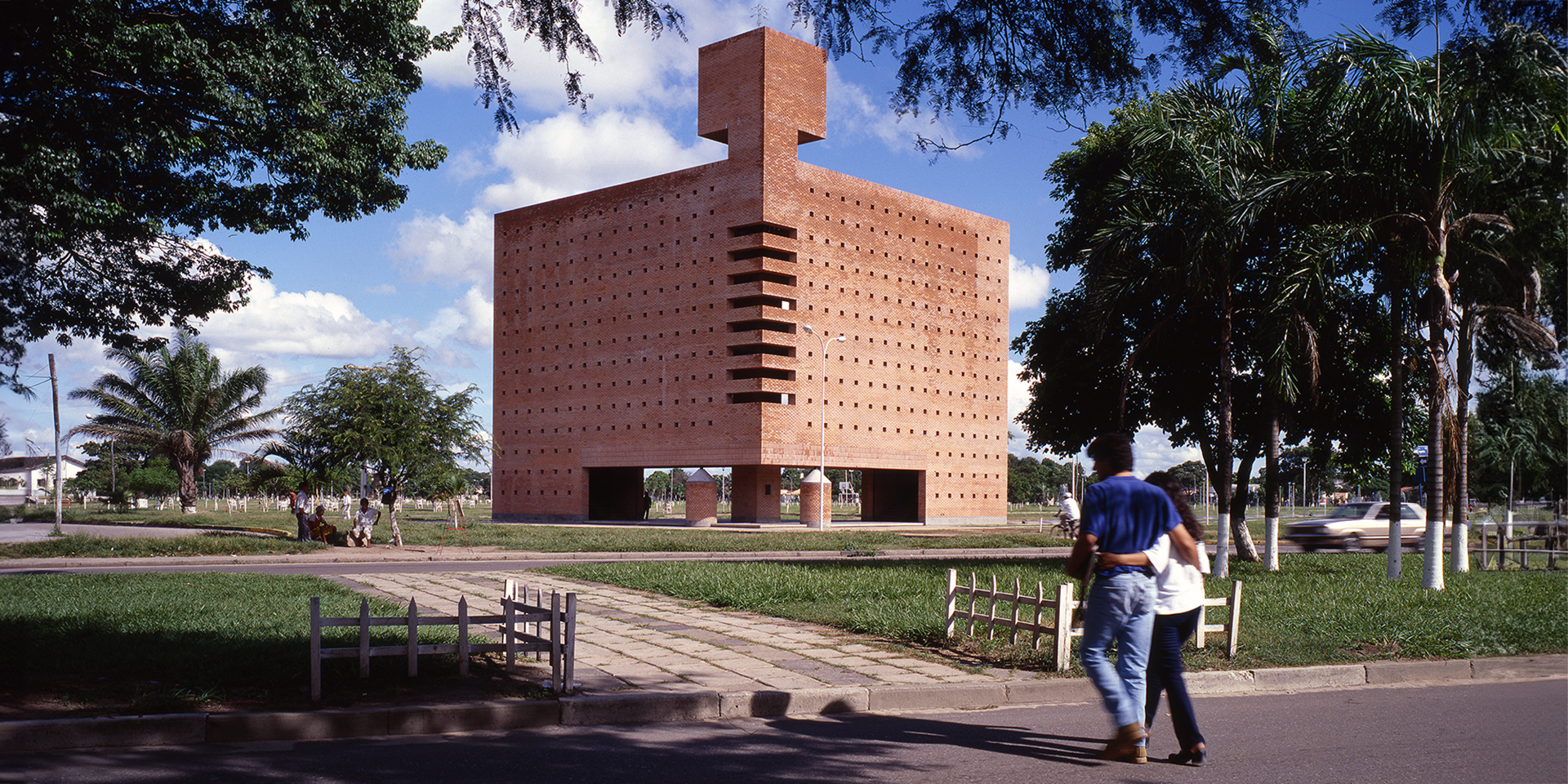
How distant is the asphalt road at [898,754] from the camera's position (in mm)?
5742

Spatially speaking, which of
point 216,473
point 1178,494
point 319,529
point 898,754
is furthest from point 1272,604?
Answer: point 216,473

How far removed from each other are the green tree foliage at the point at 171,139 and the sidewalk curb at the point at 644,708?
4.60 meters

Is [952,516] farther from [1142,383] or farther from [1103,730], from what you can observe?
[1103,730]

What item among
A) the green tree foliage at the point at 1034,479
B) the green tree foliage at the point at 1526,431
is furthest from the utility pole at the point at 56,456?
the green tree foliage at the point at 1034,479

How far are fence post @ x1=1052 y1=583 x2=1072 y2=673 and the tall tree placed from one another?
22497 mm

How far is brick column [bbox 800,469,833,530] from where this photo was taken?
52062mm

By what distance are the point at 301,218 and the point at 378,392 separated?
1958cm

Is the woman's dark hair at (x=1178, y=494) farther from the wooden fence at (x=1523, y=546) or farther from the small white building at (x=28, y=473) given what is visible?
the small white building at (x=28, y=473)

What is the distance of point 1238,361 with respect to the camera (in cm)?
2358

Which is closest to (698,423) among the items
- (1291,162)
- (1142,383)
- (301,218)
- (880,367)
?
(880,367)

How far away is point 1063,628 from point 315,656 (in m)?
5.68

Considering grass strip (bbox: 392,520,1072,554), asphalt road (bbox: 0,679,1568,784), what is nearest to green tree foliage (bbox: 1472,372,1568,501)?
grass strip (bbox: 392,520,1072,554)

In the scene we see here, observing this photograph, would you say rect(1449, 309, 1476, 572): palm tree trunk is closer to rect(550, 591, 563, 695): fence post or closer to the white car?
the white car

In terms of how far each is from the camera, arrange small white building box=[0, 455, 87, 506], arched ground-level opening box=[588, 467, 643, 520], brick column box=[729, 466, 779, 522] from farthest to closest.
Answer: small white building box=[0, 455, 87, 506] < arched ground-level opening box=[588, 467, 643, 520] < brick column box=[729, 466, 779, 522]
